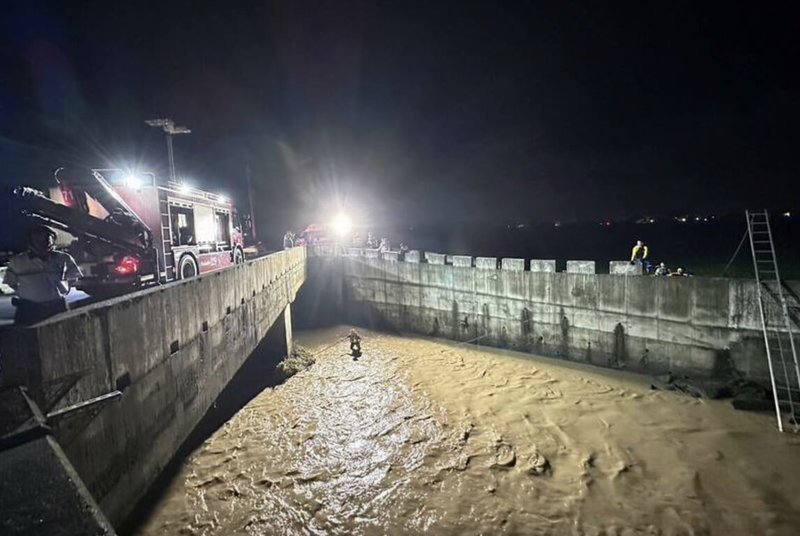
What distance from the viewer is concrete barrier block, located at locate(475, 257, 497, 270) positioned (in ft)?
→ 55.2

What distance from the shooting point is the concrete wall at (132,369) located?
3.73 metres

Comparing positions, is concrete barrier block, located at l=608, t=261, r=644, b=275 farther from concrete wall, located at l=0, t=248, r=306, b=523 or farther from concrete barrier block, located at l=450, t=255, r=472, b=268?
concrete wall, located at l=0, t=248, r=306, b=523

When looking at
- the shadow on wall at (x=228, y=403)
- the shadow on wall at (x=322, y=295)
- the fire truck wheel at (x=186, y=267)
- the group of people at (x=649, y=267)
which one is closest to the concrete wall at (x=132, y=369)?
the shadow on wall at (x=228, y=403)

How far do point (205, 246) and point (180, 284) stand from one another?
846cm

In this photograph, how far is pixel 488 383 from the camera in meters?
12.6

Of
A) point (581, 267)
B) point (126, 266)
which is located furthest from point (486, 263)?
point (126, 266)

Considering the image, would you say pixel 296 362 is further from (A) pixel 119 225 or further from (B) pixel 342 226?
(B) pixel 342 226

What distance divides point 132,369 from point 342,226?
28.4 m

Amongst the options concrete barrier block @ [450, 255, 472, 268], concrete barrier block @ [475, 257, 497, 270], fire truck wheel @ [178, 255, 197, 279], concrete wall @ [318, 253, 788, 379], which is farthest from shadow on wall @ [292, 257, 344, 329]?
fire truck wheel @ [178, 255, 197, 279]

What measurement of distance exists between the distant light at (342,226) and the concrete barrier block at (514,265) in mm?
19052

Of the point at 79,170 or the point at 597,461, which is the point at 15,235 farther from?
the point at 597,461

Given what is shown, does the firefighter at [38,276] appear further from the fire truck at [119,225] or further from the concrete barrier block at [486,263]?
the concrete barrier block at [486,263]

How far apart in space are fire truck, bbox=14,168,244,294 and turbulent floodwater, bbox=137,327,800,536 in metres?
4.84

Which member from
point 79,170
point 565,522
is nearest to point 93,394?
point 565,522
